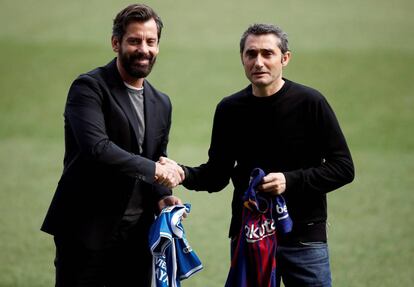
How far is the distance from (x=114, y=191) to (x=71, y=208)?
0.21 m

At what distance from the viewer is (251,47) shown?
124 inches

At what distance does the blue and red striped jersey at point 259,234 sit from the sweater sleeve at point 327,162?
0.40ft

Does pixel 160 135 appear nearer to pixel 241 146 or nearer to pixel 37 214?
pixel 241 146

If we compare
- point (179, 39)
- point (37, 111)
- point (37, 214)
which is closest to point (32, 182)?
point (37, 214)

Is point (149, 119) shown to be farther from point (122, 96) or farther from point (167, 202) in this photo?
point (167, 202)

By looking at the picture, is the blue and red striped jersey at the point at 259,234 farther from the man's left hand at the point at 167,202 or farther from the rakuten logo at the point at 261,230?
the man's left hand at the point at 167,202

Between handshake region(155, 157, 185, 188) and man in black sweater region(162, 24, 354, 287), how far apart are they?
0.95 feet

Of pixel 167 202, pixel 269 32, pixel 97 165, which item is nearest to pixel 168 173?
pixel 167 202

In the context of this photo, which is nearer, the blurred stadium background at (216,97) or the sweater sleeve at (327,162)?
the sweater sleeve at (327,162)

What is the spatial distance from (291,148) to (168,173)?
22.1 inches

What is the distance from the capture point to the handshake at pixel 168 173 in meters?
3.20

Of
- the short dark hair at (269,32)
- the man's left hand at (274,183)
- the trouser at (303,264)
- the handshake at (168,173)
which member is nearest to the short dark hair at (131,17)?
the short dark hair at (269,32)

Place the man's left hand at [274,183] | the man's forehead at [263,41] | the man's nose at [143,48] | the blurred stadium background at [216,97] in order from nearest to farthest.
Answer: the man's left hand at [274,183] < the man's forehead at [263,41] < the man's nose at [143,48] < the blurred stadium background at [216,97]

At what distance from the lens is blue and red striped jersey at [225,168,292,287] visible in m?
3.05
